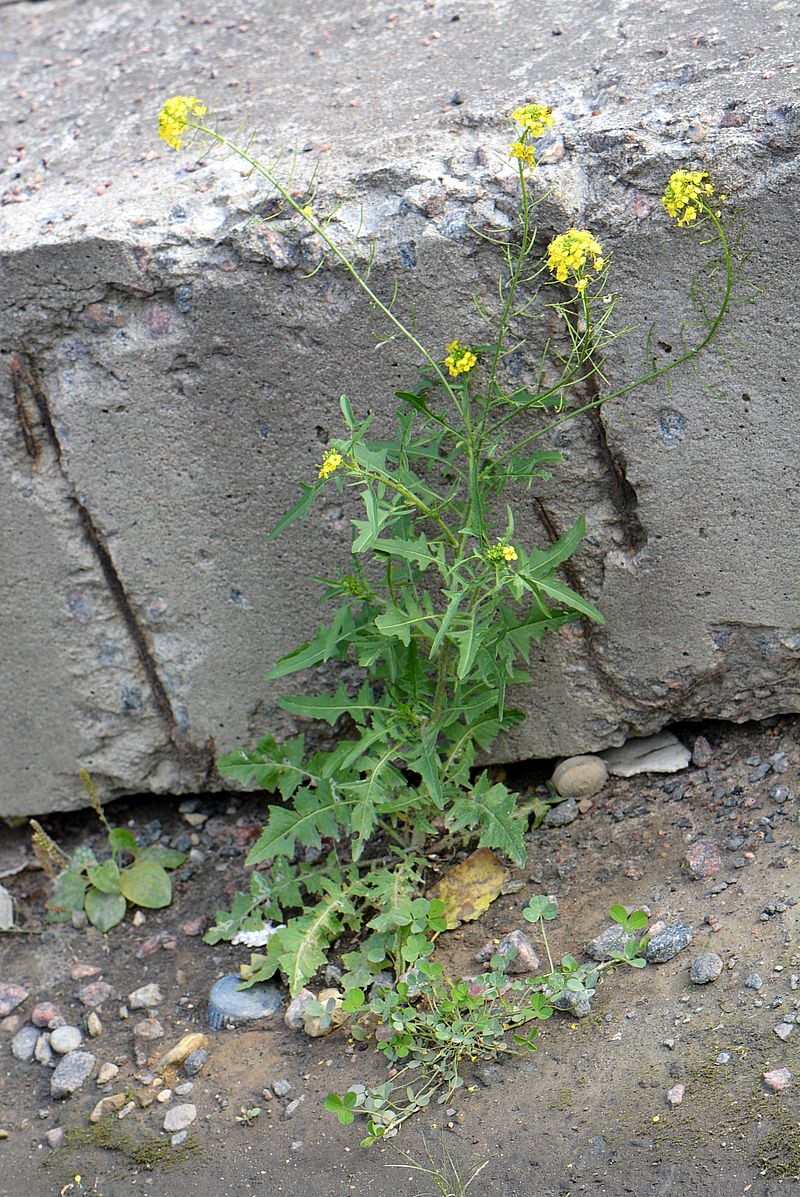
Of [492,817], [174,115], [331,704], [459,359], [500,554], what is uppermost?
[174,115]

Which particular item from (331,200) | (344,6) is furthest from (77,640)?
(344,6)

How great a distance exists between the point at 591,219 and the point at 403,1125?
191 cm

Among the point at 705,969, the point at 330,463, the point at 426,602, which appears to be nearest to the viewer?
the point at 330,463

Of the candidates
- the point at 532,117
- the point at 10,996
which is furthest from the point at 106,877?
the point at 532,117

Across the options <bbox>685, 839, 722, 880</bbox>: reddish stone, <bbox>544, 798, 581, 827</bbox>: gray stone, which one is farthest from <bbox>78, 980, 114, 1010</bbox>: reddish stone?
<bbox>685, 839, 722, 880</bbox>: reddish stone

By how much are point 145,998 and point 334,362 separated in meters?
1.61

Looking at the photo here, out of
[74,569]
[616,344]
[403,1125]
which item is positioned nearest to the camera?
[403,1125]

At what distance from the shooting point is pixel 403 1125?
2311mm

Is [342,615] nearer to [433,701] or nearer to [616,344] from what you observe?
[433,701]

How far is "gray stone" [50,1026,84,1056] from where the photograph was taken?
276 cm

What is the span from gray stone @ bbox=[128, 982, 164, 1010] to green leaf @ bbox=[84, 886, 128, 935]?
0.25 metres

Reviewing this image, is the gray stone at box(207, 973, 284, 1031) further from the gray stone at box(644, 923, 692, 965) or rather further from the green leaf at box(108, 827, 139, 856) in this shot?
the gray stone at box(644, 923, 692, 965)

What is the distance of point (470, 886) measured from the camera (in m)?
2.77

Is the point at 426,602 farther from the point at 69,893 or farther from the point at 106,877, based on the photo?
the point at 69,893
